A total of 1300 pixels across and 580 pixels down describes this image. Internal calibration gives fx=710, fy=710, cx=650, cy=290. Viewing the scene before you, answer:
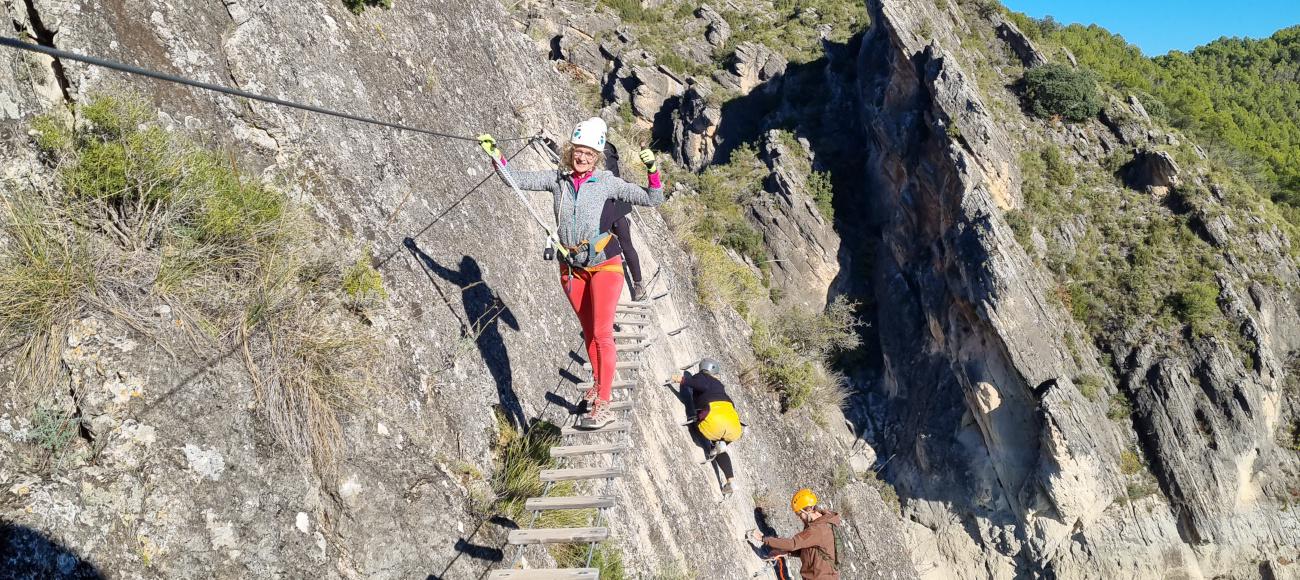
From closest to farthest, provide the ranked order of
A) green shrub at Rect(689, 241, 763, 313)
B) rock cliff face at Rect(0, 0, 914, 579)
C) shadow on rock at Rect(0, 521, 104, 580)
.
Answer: shadow on rock at Rect(0, 521, 104, 580) < rock cliff face at Rect(0, 0, 914, 579) < green shrub at Rect(689, 241, 763, 313)

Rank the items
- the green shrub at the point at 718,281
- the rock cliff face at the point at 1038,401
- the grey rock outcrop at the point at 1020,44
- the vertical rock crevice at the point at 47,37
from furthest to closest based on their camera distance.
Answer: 1. the grey rock outcrop at the point at 1020,44
2. the rock cliff face at the point at 1038,401
3. the green shrub at the point at 718,281
4. the vertical rock crevice at the point at 47,37

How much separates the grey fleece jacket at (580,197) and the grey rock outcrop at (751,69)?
39.6 m

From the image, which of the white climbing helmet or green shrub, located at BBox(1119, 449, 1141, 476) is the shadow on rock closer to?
the white climbing helmet

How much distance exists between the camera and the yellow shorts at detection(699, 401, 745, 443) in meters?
8.13

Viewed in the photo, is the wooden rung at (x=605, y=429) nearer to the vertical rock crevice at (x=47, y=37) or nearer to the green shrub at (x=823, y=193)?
the vertical rock crevice at (x=47, y=37)

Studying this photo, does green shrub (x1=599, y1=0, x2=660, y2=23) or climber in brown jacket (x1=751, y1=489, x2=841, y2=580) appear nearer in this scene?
climber in brown jacket (x1=751, y1=489, x2=841, y2=580)

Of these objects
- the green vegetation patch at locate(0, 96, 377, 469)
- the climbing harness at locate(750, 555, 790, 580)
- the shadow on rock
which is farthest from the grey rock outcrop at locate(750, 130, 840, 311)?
the shadow on rock

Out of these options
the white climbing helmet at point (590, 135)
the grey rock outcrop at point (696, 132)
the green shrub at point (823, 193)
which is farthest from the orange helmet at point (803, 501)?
the grey rock outcrop at point (696, 132)

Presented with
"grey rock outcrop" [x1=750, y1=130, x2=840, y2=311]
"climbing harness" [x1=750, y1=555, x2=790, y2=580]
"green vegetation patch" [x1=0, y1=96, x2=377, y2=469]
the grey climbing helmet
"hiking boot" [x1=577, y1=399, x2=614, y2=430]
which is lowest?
"grey rock outcrop" [x1=750, y1=130, x2=840, y2=311]

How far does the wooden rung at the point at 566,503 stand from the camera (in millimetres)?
4340

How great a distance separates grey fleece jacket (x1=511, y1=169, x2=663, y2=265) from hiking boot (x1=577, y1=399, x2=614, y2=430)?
43.7 inches

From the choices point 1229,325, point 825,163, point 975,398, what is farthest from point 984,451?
point 825,163

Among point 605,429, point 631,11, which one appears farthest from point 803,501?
point 631,11

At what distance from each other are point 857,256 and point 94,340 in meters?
30.1
